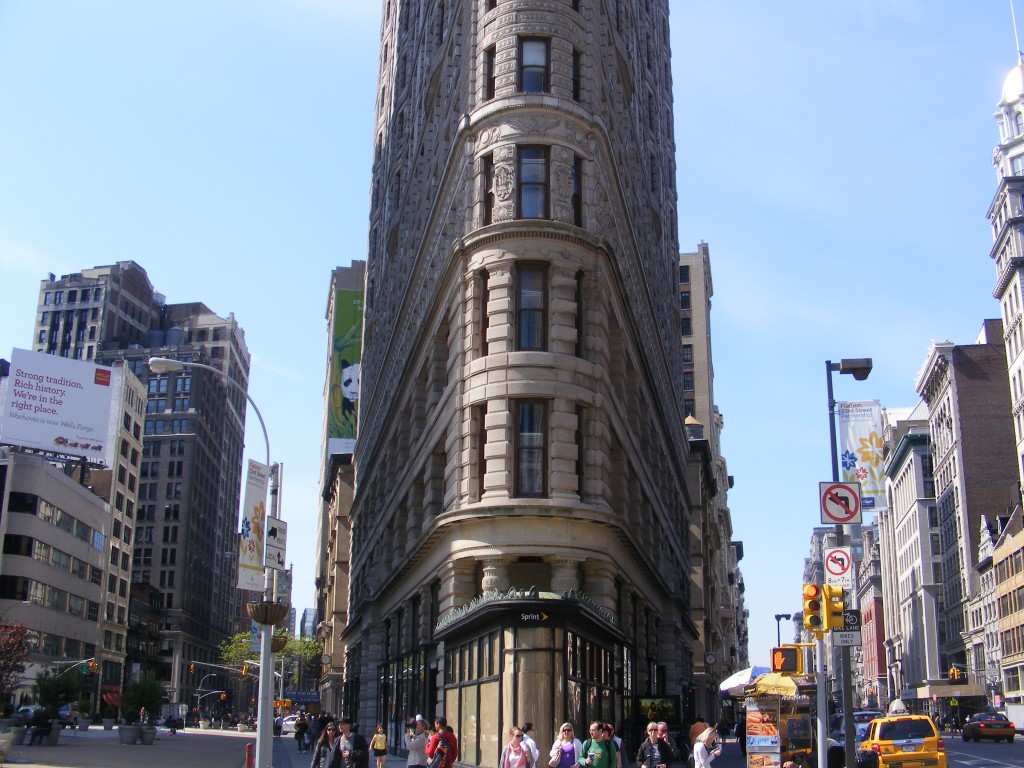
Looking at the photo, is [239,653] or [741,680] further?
[239,653]

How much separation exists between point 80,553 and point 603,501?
83.6 metres

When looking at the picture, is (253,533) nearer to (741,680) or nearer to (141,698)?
(741,680)

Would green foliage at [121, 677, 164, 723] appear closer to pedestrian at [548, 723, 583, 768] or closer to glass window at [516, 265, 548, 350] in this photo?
glass window at [516, 265, 548, 350]

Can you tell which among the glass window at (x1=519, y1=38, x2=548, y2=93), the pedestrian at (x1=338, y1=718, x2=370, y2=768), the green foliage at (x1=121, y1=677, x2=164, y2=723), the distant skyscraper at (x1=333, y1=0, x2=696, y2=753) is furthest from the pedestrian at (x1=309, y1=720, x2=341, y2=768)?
the green foliage at (x1=121, y1=677, x2=164, y2=723)

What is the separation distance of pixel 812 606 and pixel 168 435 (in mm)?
163966

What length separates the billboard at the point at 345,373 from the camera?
126 m

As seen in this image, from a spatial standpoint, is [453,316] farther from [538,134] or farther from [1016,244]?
[1016,244]

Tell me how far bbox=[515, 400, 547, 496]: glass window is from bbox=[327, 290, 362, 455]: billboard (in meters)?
91.3

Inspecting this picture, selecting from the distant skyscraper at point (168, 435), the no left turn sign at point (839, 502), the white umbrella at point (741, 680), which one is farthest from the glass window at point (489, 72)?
the distant skyscraper at point (168, 435)

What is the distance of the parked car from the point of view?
61.3 m

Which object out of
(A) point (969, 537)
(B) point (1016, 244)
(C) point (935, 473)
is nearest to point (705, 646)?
(A) point (969, 537)

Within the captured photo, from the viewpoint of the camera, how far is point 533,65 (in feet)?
121

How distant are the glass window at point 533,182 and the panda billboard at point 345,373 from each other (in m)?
87.9

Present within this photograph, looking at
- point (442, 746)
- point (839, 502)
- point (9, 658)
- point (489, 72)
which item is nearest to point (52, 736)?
point (9, 658)
